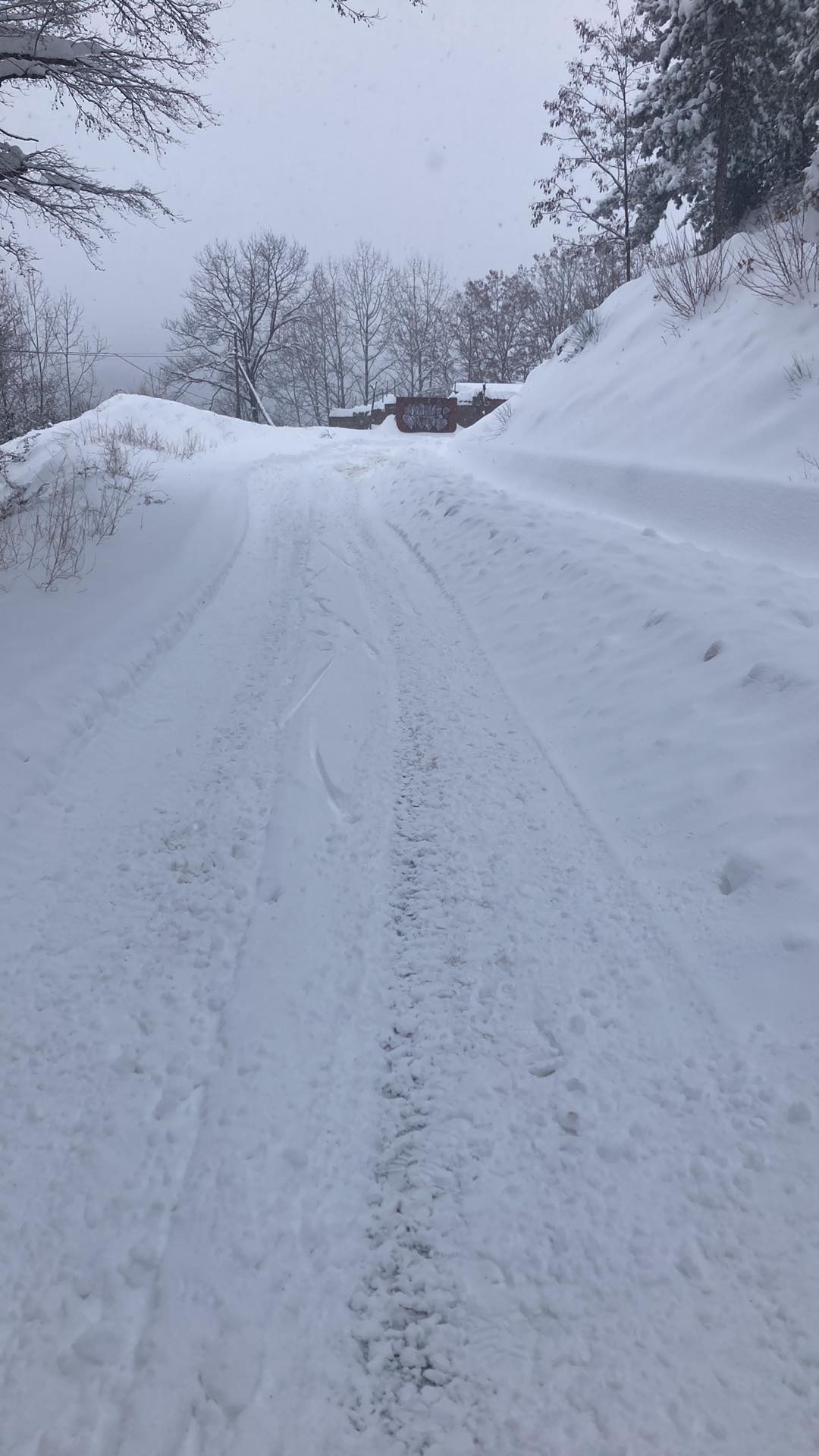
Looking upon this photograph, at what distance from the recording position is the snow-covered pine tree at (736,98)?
11.3 m

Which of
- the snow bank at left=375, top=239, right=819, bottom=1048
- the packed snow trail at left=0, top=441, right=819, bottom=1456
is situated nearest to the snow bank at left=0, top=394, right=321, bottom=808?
the packed snow trail at left=0, top=441, right=819, bottom=1456

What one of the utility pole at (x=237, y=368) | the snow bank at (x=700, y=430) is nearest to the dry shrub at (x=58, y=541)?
the snow bank at (x=700, y=430)

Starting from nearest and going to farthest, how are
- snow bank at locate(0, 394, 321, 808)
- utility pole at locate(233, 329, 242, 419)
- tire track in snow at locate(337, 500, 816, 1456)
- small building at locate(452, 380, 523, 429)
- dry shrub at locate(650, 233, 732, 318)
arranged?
tire track in snow at locate(337, 500, 816, 1456)
snow bank at locate(0, 394, 321, 808)
dry shrub at locate(650, 233, 732, 318)
small building at locate(452, 380, 523, 429)
utility pole at locate(233, 329, 242, 419)

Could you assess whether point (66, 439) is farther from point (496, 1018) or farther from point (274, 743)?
point (496, 1018)

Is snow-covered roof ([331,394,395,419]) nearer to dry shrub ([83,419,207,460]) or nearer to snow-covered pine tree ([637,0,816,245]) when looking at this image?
dry shrub ([83,419,207,460])

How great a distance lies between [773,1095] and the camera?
81.9 inches

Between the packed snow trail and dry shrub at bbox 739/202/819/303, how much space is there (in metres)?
7.25

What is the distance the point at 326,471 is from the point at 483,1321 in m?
15.6

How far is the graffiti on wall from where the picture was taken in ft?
107

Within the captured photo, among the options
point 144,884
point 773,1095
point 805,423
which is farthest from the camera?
point 805,423

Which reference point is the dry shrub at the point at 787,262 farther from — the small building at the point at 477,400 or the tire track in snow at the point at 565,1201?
the small building at the point at 477,400

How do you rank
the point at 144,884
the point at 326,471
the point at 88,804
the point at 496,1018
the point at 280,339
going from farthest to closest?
the point at 280,339 < the point at 326,471 < the point at 88,804 < the point at 144,884 < the point at 496,1018

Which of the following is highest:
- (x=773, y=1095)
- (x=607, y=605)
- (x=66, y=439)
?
(x=66, y=439)

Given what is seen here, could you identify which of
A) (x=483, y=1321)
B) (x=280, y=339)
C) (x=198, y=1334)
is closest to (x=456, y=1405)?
Answer: (x=483, y=1321)
